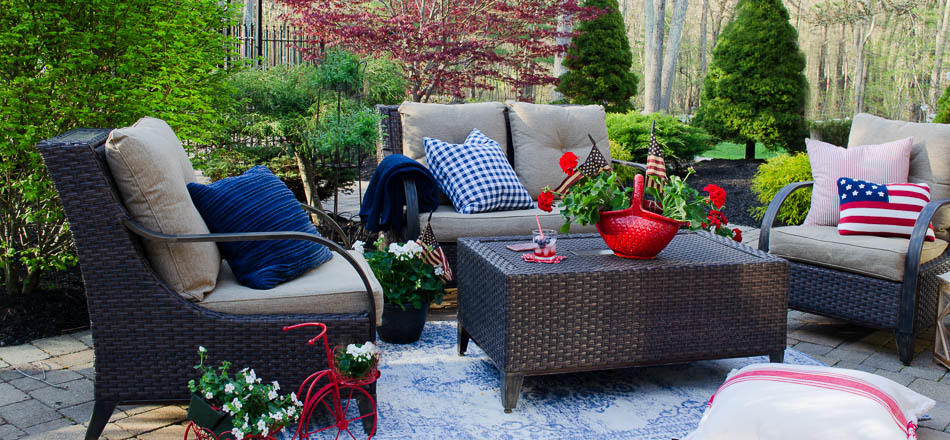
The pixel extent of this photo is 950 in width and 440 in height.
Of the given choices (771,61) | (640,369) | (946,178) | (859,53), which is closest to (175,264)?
(640,369)

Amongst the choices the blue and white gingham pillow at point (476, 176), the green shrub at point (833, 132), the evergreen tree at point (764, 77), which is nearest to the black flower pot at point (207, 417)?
the blue and white gingham pillow at point (476, 176)

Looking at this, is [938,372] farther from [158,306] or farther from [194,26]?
[194,26]

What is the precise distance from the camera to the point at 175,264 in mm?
2264

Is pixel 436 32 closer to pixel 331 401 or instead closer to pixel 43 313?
pixel 43 313

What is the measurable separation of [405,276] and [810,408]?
1712 mm

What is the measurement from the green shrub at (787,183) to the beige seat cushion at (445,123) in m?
2.62

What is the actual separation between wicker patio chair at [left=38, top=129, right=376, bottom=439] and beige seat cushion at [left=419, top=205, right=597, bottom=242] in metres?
1.37

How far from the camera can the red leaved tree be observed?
22.4 ft

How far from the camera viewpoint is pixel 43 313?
333 centimetres

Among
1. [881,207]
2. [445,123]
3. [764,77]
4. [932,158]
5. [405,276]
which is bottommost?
[405,276]

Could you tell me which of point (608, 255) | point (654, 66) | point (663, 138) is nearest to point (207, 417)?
point (608, 255)

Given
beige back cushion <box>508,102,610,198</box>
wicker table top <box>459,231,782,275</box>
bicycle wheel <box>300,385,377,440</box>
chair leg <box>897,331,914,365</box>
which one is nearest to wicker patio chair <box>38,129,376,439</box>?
bicycle wheel <box>300,385,377,440</box>

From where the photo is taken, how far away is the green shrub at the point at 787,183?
222 inches

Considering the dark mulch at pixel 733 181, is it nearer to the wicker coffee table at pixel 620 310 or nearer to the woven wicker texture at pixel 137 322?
the wicker coffee table at pixel 620 310
